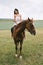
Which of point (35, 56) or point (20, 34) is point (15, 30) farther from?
point (35, 56)

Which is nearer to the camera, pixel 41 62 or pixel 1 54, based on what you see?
pixel 41 62

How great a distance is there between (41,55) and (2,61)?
7.37ft

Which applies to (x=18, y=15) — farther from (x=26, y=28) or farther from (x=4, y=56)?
(x=4, y=56)

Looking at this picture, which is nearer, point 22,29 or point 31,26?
point 31,26

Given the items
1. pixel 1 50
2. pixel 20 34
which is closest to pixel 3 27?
pixel 1 50

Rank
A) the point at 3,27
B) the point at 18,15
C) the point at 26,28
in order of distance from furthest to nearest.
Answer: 1. the point at 3,27
2. the point at 18,15
3. the point at 26,28

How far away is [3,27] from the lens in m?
31.9

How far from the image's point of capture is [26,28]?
1078cm

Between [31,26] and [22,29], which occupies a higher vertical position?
[31,26]

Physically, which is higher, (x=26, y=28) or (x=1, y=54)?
(x=26, y=28)

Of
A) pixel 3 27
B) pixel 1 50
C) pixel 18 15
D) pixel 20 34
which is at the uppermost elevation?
pixel 18 15

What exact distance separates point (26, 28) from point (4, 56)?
6.88ft

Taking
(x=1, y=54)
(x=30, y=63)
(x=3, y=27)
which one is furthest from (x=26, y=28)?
(x=3, y=27)

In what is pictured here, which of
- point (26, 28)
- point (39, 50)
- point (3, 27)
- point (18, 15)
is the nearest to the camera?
point (26, 28)
